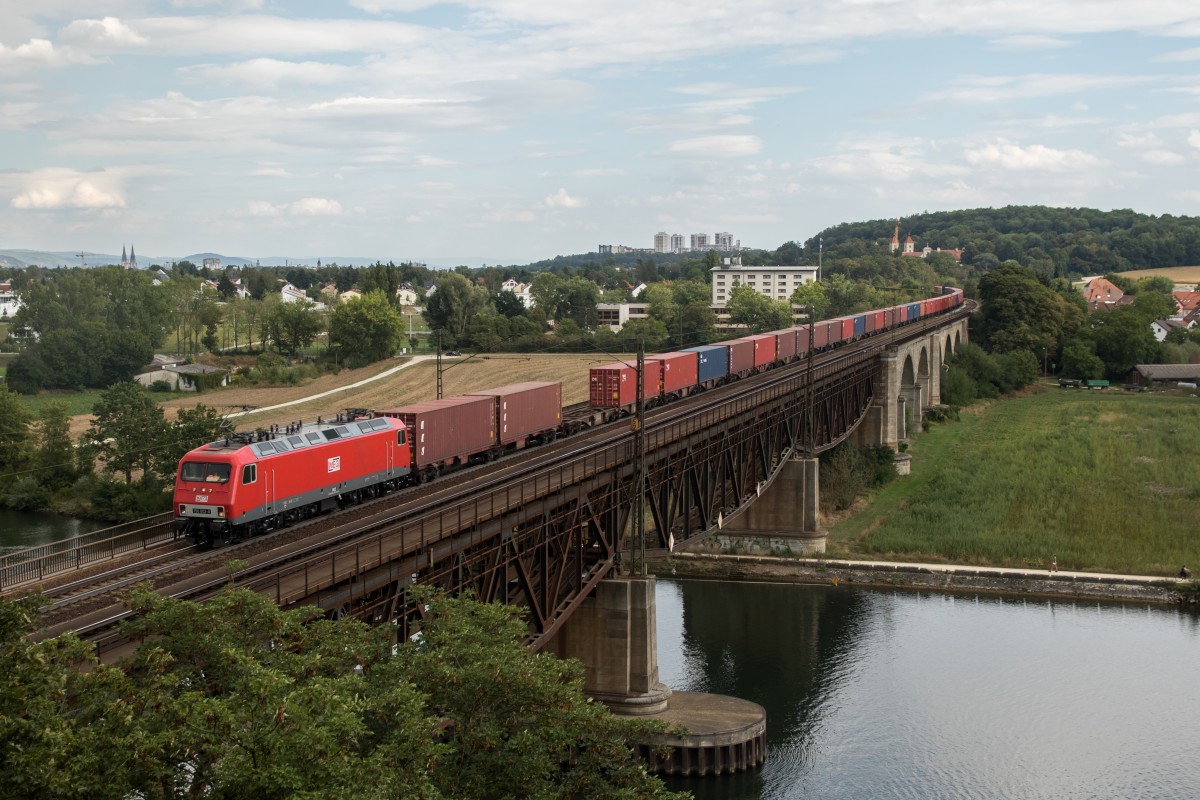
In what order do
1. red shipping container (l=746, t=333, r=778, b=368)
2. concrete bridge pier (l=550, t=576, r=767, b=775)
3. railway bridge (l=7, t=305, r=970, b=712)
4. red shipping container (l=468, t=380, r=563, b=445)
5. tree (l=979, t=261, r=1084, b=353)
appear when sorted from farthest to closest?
1. tree (l=979, t=261, r=1084, b=353)
2. red shipping container (l=746, t=333, r=778, b=368)
3. red shipping container (l=468, t=380, r=563, b=445)
4. concrete bridge pier (l=550, t=576, r=767, b=775)
5. railway bridge (l=7, t=305, r=970, b=712)

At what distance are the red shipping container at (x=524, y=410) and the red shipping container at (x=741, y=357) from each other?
23896mm

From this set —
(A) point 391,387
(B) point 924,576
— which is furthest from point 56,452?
(B) point 924,576

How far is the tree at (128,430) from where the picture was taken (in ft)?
249

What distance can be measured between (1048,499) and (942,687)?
3189 centimetres

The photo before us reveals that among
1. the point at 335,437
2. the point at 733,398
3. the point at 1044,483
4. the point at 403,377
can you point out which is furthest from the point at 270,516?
the point at 403,377

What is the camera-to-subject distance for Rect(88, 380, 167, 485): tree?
7600cm

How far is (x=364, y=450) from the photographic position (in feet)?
127

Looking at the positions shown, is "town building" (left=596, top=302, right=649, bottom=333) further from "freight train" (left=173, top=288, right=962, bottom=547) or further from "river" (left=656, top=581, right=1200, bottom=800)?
"river" (left=656, top=581, right=1200, bottom=800)

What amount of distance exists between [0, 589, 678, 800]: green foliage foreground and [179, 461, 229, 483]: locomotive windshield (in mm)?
9594

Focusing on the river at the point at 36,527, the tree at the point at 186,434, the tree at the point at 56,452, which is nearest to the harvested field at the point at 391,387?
the tree at the point at 56,452

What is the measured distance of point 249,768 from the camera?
49.2ft

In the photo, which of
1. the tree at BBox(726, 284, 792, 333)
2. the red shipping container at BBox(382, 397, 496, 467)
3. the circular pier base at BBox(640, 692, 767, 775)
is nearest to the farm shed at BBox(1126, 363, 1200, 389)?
the tree at BBox(726, 284, 792, 333)

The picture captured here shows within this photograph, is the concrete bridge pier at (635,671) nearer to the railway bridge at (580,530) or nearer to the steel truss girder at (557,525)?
the railway bridge at (580,530)

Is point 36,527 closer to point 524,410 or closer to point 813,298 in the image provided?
point 524,410
